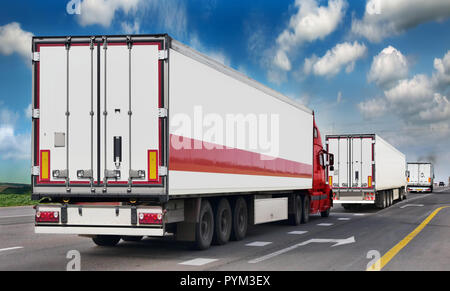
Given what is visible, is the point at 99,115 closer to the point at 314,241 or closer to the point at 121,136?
the point at 121,136

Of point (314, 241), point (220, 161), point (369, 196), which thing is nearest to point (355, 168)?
point (369, 196)

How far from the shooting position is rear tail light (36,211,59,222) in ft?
35.3

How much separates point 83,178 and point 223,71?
397 centimetres

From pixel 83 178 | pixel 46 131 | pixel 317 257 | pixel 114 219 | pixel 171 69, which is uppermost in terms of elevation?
pixel 171 69

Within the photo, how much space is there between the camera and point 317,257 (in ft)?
36.7

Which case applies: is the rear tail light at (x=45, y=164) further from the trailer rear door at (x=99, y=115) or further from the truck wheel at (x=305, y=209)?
the truck wheel at (x=305, y=209)

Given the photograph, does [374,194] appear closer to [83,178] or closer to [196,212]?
[196,212]

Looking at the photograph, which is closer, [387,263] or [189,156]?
[387,263]

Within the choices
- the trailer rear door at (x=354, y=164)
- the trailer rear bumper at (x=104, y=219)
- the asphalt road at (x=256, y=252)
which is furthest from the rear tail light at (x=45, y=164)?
the trailer rear door at (x=354, y=164)

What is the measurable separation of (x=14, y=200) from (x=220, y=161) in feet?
91.6

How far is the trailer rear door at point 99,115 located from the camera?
10.4 m

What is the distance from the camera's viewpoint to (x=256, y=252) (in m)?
12.1
